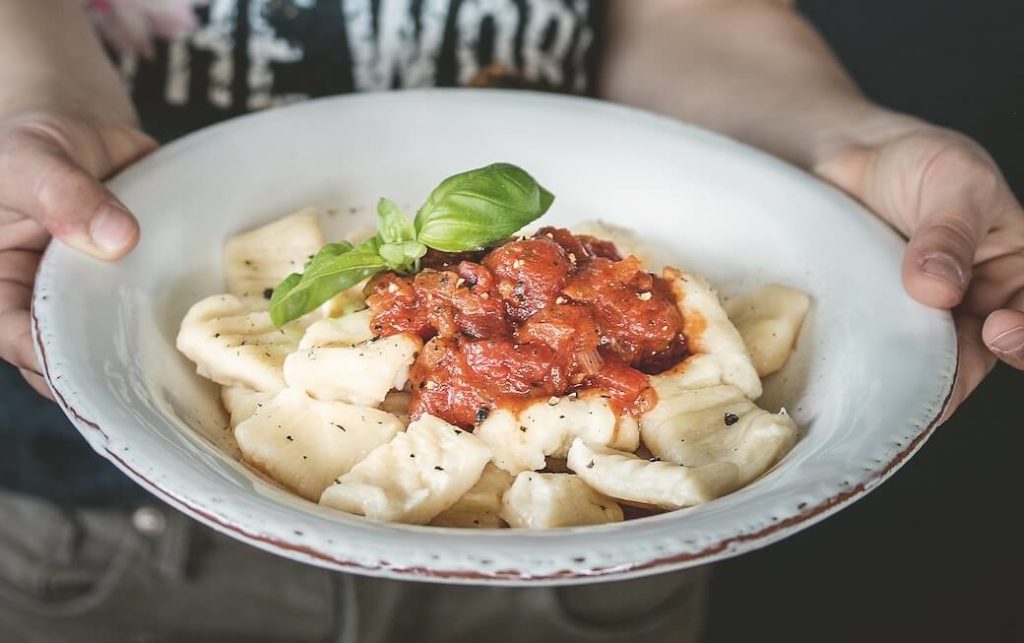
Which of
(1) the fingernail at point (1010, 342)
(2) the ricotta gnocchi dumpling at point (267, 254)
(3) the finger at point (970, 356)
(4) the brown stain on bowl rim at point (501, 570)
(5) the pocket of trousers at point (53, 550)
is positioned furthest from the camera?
(5) the pocket of trousers at point (53, 550)

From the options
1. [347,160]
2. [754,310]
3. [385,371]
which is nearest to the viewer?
[385,371]

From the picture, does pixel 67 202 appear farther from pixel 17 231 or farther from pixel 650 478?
pixel 650 478

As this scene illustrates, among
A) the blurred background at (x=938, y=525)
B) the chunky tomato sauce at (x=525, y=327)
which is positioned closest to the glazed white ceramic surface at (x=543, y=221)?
the chunky tomato sauce at (x=525, y=327)

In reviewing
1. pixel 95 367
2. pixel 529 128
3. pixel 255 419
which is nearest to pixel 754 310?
pixel 529 128

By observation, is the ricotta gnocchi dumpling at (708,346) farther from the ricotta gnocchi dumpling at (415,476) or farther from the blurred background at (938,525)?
the blurred background at (938,525)

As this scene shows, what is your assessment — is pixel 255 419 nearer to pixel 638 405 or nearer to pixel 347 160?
pixel 638 405

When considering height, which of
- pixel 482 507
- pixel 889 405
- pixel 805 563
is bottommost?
pixel 805 563
